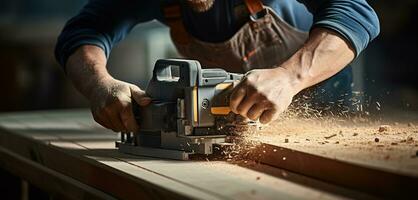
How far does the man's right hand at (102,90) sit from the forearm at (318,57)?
0.45 m

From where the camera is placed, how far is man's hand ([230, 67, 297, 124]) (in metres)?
1.97

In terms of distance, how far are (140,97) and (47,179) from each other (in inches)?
18.8

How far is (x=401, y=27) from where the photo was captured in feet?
16.7

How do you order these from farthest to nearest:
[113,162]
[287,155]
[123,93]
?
[123,93]
[113,162]
[287,155]

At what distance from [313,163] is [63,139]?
4.10 feet

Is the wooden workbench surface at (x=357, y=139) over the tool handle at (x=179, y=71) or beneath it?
beneath

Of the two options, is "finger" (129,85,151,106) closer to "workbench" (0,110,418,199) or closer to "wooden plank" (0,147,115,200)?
"workbench" (0,110,418,199)

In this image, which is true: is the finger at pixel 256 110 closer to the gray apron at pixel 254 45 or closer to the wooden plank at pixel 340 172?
the wooden plank at pixel 340 172

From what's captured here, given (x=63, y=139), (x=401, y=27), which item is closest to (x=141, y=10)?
(x=63, y=139)

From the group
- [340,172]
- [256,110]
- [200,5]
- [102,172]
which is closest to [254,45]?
[200,5]

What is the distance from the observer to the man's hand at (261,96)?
1.97m

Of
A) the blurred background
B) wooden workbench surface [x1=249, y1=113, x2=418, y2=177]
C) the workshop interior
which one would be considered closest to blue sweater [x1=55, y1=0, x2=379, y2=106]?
the workshop interior

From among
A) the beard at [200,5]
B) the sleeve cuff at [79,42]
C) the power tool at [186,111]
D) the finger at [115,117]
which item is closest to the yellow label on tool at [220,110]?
the power tool at [186,111]

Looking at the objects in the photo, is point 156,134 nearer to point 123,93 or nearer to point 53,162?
point 123,93
